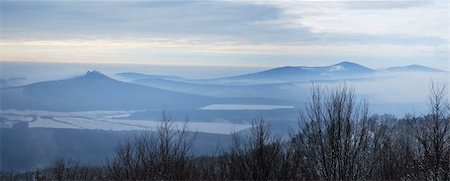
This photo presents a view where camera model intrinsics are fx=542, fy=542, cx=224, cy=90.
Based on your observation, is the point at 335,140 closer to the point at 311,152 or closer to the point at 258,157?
the point at 311,152

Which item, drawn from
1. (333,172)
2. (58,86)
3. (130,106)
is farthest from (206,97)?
(333,172)

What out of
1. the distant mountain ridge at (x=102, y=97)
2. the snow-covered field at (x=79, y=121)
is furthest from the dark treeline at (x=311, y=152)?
the distant mountain ridge at (x=102, y=97)

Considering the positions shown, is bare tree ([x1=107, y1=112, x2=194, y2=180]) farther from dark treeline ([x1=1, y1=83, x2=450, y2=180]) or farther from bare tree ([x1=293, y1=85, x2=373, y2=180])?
bare tree ([x1=293, y1=85, x2=373, y2=180])

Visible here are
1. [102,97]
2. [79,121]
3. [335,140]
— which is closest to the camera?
[335,140]

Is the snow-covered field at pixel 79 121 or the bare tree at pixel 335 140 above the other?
the bare tree at pixel 335 140

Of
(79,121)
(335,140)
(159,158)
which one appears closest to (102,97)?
(79,121)

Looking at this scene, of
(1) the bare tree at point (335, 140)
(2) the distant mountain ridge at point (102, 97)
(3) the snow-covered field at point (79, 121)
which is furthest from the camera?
(2) the distant mountain ridge at point (102, 97)

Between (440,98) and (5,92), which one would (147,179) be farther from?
(5,92)

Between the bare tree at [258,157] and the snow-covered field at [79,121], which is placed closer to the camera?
the bare tree at [258,157]

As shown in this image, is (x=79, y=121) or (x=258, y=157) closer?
(x=258, y=157)

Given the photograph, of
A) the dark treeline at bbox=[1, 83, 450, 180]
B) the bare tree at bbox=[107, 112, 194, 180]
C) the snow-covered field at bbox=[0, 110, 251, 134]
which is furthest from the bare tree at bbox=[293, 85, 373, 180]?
the snow-covered field at bbox=[0, 110, 251, 134]

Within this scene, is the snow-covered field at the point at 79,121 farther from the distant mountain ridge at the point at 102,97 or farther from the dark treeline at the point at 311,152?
the dark treeline at the point at 311,152
